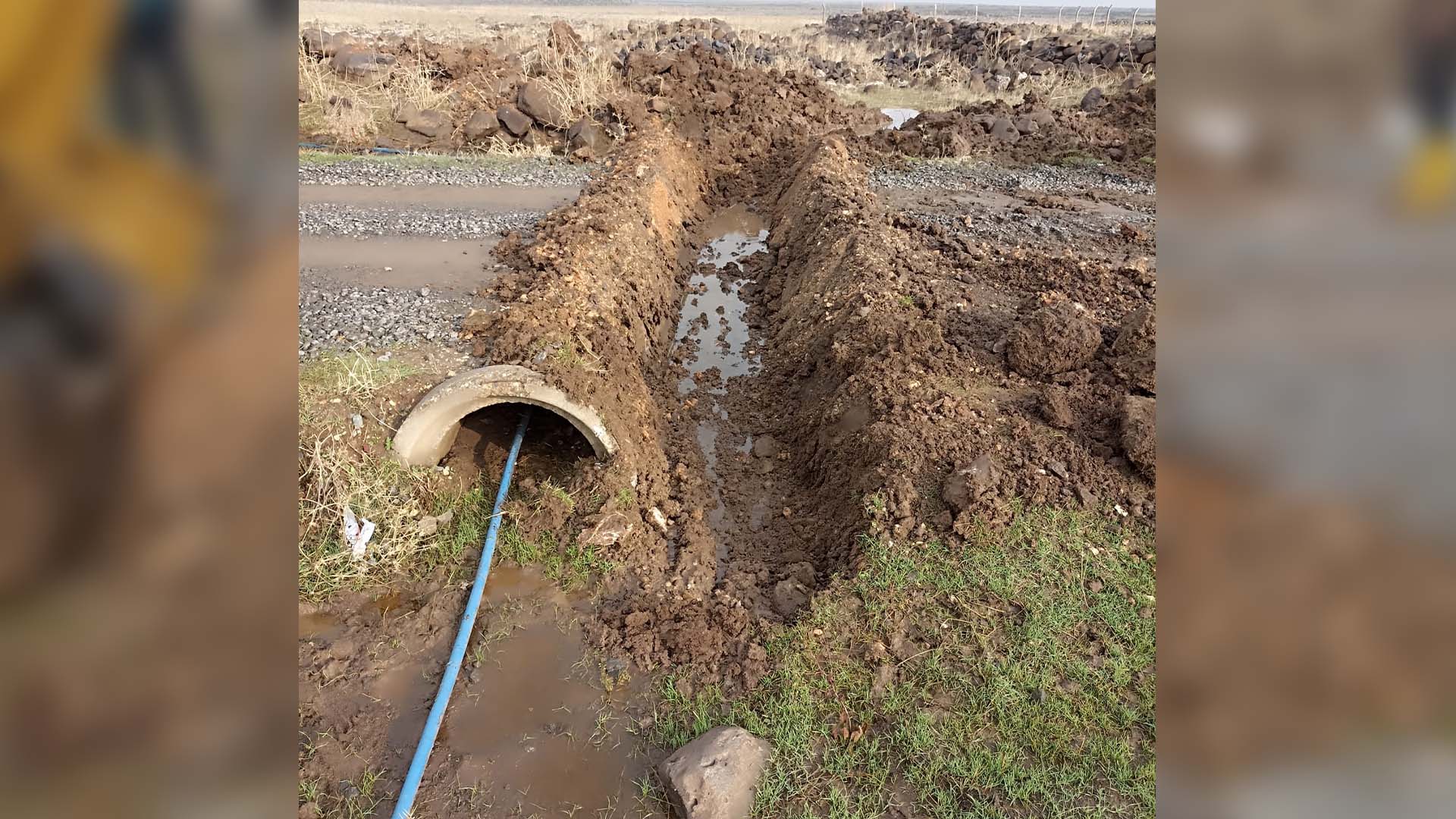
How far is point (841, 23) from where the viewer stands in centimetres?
5591

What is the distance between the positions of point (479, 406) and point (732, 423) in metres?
3.01

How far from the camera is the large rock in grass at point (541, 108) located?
1757 centimetres

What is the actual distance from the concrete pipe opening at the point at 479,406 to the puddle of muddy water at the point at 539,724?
144 cm

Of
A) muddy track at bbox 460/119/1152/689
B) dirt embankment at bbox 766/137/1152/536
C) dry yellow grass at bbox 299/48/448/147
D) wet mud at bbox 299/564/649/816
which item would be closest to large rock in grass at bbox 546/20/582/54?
dry yellow grass at bbox 299/48/448/147

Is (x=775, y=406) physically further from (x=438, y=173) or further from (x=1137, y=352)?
(x=438, y=173)

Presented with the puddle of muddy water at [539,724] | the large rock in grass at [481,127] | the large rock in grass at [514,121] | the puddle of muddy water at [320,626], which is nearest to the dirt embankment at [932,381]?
the puddle of muddy water at [539,724]

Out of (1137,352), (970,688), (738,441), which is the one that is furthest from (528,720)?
(1137,352)

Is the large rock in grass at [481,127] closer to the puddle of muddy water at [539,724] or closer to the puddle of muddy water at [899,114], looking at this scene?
the puddle of muddy water at [899,114]

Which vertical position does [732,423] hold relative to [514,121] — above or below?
below

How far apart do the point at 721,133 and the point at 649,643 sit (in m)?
14.3

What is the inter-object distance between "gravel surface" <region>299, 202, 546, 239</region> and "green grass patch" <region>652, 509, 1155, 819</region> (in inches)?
292

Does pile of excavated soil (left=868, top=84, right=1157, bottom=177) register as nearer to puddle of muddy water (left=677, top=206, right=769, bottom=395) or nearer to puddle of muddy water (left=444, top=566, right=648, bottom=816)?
puddle of muddy water (left=677, top=206, right=769, bottom=395)

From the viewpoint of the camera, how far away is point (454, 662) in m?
5.03
